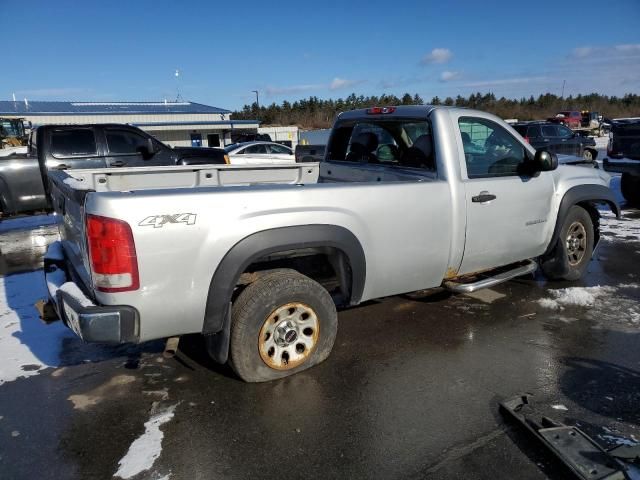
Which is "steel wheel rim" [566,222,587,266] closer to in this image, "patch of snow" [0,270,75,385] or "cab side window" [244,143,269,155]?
"patch of snow" [0,270,75,385]

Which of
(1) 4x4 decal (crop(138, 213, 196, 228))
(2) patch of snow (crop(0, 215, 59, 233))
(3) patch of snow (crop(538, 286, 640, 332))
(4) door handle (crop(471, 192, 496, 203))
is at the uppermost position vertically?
(1) 4x4 decal (crop(138, 213, 196, 228))

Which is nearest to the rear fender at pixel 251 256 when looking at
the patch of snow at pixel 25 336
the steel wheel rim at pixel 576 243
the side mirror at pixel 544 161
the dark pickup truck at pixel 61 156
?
the patch of snow at pixel 25 336

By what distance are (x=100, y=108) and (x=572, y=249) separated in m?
44.7

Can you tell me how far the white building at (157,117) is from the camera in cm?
3694

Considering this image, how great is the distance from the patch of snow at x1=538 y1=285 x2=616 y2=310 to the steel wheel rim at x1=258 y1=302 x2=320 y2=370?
108 inches

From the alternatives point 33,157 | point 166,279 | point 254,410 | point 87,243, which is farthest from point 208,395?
point 33,157

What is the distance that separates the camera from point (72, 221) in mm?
3303

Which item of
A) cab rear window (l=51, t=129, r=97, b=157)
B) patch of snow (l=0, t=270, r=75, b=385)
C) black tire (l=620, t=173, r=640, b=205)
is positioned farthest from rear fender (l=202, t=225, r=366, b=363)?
black tire (l=620, t=173, r=640, b=205)

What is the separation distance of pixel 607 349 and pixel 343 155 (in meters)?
3.14

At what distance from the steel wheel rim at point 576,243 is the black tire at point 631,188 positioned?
→ 6.49 meters

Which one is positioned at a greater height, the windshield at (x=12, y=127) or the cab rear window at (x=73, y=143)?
the windshield at (x=12, y=127)

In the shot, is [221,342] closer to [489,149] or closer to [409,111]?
[409,111]

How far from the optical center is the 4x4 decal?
269 centimetres

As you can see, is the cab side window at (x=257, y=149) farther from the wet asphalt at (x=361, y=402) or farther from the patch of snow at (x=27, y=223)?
the wet asphalt at (x=361, y=402)
